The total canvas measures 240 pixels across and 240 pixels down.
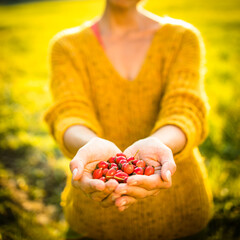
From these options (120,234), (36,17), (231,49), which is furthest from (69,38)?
(36,17)

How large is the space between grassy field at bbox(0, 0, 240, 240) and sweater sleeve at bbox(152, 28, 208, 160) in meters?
1.10

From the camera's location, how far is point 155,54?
1.92 meters

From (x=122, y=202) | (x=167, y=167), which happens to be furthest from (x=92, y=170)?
(x=167, y=167)

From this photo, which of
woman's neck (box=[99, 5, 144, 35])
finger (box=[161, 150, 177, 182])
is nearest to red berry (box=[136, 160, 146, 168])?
finger (box=[161, 150, 177, 182])

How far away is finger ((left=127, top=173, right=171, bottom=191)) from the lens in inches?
48.4

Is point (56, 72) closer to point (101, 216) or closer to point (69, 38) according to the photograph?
point (69, 38)

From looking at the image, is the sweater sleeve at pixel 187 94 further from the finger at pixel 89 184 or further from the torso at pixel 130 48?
the finger at pixel 89 184

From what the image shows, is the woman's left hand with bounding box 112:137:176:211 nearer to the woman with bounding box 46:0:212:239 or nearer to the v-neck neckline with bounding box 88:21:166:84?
the woman with bounding box 46:0:212:239

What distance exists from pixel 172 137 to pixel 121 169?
394 mm

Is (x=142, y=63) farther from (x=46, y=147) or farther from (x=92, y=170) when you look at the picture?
(x=46, y=147)

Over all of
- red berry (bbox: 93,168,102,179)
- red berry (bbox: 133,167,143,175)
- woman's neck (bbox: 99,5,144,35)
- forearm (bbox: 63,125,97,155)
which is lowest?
forearm (bbox: 63,125,97,155)

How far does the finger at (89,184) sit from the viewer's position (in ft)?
3.96

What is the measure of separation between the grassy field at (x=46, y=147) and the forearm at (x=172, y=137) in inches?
42.8

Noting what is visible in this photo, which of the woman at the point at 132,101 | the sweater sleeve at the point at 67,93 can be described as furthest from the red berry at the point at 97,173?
the sweater sleeve at the point at 67,93
